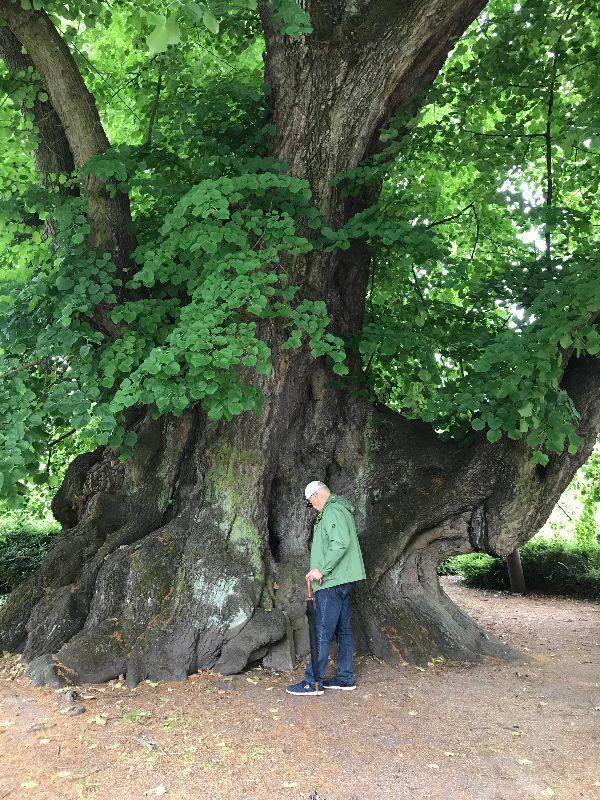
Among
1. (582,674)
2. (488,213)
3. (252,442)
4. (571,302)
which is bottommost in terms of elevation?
(582,674)

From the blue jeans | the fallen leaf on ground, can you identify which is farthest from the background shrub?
the fallen leaf on ground

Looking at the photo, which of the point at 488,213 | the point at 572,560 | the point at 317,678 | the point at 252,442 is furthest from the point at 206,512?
the point at 572,560

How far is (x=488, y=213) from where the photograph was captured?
30.7 feet

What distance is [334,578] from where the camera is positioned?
579 centimetres

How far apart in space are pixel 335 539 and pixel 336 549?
80 millimetres

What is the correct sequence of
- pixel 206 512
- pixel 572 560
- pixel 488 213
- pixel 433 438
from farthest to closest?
pixel 572 560
pixel 488 213
pixel 433 438
pixel 206 512

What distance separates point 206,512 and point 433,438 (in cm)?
253

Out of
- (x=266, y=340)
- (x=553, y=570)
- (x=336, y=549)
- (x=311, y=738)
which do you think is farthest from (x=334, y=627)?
(x=553, y=570)

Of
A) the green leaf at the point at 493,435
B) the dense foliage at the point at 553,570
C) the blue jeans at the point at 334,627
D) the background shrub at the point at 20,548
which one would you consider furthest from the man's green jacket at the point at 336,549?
the dense foliage at the point at 553,570

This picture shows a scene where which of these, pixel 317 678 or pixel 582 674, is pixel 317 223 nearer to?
pixel 317 678

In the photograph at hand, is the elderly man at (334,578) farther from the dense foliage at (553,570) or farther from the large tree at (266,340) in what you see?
the dense foliage at (553,570)

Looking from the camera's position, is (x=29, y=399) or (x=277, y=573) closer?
(x=29, y=399)

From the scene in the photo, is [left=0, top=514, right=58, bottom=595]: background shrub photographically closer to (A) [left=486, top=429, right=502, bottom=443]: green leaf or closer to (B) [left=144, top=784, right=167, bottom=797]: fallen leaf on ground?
(B) [left=144, top=784, right=167, bottom=797]: fallen leaf on ground

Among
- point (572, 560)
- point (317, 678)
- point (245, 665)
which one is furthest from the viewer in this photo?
point (572, 560)
